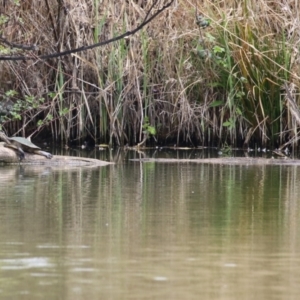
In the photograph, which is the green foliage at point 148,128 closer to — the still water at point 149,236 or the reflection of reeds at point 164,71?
the reflection of reeds at point 164,71

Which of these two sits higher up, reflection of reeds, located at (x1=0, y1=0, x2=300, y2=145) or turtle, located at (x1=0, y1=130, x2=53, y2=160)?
reflection of reeds, located at (x1=0, y1=0, x2=300, y2=145)

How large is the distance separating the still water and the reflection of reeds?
303cm

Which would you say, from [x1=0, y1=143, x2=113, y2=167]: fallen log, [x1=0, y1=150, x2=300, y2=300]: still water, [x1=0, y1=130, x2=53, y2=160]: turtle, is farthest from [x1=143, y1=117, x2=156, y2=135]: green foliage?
[x1=0, y1=150, x2=300, y2=300]: still water

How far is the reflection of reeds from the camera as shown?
34.2ft

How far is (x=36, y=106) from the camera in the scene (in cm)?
1021

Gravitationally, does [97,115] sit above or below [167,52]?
below

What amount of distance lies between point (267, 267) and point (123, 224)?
1196mm

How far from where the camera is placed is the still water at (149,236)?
3580mm

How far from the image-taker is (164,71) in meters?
10.7

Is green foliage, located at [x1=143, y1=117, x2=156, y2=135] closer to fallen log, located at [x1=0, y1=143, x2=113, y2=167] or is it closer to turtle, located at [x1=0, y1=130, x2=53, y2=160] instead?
turtle, located at [x1=0, y1=130, x2=53, y2=160]

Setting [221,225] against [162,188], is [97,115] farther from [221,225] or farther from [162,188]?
[221,225]

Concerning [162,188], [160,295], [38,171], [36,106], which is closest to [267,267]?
[160,295]

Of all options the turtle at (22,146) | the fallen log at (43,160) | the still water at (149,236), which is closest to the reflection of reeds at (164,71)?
the turtle at (22,146)

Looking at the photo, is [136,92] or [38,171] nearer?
[38,171]
